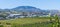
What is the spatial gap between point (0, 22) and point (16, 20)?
551 millimetres

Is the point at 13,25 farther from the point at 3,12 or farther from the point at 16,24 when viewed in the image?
the point at 3,12

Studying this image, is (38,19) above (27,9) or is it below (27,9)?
below

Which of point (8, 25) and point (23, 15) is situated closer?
point (8, 25)

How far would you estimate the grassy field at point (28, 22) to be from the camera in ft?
16.3

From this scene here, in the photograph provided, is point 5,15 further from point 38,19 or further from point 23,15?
point 38,19

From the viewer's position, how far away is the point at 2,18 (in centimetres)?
509

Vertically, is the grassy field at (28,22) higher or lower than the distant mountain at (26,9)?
lower

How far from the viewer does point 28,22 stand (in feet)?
17.1

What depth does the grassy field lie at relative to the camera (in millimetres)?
4953

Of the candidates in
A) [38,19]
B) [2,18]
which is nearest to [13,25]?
[2,18]

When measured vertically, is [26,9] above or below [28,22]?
above

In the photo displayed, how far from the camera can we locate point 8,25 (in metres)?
4.94

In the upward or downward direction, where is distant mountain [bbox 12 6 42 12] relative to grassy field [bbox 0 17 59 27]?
upward

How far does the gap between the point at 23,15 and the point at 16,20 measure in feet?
1.16
